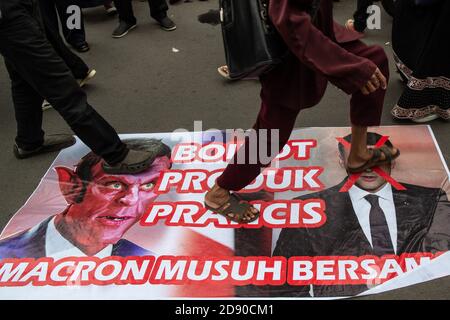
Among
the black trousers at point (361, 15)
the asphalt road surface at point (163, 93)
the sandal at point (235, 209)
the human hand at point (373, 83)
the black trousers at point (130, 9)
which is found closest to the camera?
the human hand at point (373, 83)

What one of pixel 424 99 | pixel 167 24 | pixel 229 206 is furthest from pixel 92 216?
pixel 167 24

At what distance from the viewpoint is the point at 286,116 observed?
170 cm

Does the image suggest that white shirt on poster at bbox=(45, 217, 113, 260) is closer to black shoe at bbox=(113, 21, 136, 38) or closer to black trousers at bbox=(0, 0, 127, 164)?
black trousers at bbox=(0, 0, 127, 164)

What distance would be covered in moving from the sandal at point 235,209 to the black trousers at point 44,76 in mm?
629

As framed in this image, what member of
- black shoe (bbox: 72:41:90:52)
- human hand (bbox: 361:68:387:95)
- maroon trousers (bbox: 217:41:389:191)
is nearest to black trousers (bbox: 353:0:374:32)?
maroon trousers (bbox: 217:41:389:191)

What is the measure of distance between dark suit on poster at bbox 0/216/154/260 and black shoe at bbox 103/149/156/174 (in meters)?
0.42

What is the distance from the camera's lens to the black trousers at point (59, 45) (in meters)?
2.84

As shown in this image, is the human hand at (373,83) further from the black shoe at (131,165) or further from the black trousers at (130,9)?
the black trousers at (130,9)

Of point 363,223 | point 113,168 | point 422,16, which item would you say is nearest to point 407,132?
point 422,16

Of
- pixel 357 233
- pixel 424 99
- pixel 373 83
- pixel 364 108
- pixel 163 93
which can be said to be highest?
pixel 373 83

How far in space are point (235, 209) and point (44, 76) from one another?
1033 millimetres

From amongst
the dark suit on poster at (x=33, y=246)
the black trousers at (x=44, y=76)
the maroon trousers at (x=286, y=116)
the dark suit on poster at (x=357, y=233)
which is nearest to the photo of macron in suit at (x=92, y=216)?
the dark suit on poster at (x=33, y=246)

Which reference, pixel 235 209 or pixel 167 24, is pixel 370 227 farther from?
pixel 167 24

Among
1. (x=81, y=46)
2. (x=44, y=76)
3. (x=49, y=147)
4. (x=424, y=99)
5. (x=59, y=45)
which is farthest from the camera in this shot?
(x=81, y=46)
